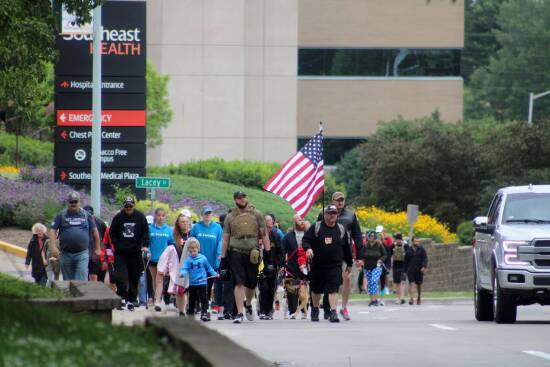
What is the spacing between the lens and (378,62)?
7988 centimetres

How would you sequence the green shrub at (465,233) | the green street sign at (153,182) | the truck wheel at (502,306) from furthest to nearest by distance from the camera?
the green shrub at (465,233)
the green street sign at (153,182)
the truck wheel at (502,306)

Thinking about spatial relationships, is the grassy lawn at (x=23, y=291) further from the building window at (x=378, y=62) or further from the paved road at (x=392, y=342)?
the building window at (x=378, y=62)

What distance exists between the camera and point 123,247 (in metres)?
22.8

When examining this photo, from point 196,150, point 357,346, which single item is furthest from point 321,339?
point 196,150

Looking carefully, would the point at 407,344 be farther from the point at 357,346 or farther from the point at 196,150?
the point at 196,150

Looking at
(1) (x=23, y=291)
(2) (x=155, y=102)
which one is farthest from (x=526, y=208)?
(2) (x=155, y=102)

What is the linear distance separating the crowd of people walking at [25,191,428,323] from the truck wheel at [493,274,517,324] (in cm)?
223

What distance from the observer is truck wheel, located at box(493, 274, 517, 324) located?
21219mm

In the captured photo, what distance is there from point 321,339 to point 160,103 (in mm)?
46978

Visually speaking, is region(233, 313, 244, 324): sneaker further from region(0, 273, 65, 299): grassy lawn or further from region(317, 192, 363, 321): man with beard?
region(0, 273, 65, 299): grassy lawn

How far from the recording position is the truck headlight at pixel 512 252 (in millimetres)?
21016

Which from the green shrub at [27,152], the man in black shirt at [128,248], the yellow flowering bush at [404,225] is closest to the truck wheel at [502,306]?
the man in black shirt at [128,248]

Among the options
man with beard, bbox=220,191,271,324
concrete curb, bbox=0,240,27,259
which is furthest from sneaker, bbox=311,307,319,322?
concrete curb, bbox=0,240,27,259

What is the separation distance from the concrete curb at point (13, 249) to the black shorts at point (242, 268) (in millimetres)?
14677
